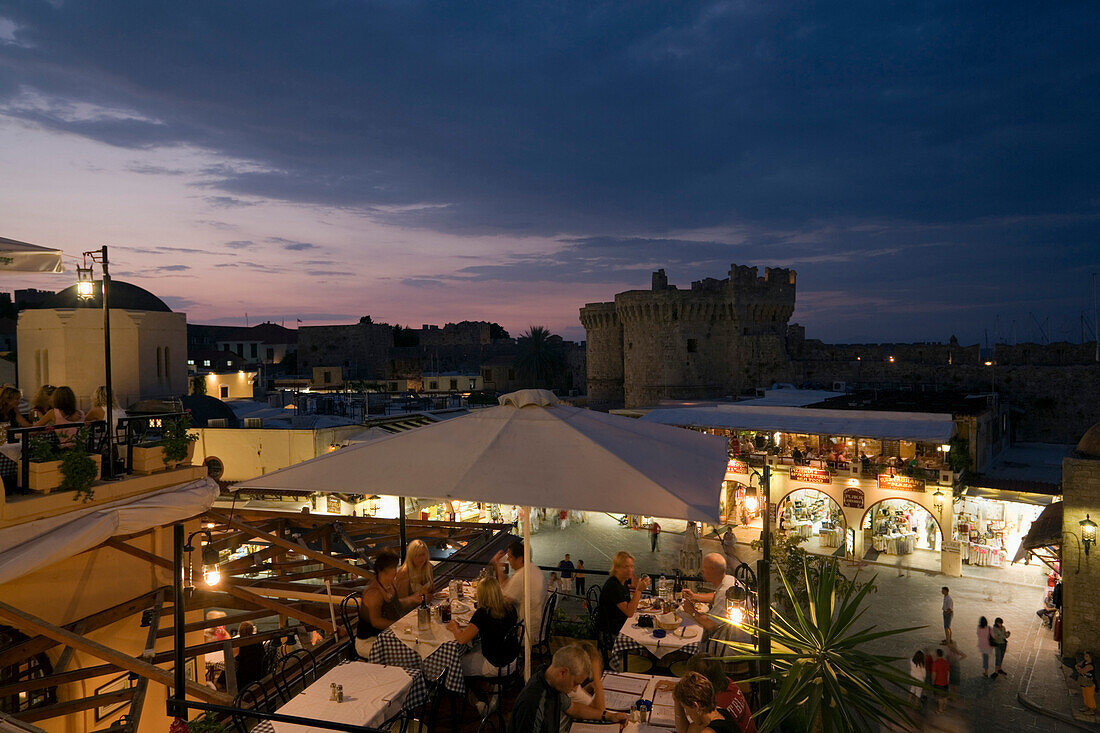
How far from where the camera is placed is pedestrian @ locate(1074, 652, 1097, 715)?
909cm

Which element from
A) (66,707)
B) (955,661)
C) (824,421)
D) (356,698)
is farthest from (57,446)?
(824,421)

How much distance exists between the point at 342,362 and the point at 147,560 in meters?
45.7

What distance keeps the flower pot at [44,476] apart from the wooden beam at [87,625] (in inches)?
55.0

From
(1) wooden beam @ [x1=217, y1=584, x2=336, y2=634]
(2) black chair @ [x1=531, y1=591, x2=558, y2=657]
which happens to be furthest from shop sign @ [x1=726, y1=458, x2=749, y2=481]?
(1) wooden beam @ [x1=217, y1=584, x2=336, y2=634]

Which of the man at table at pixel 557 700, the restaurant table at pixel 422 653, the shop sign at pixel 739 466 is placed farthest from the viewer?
the shop sign at pixel 739 466

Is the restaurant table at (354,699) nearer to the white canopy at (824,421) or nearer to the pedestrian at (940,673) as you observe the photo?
the pedestrian at (940,673)

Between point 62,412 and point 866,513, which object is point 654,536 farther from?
point 62,412

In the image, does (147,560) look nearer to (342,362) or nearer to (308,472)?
(308,472)

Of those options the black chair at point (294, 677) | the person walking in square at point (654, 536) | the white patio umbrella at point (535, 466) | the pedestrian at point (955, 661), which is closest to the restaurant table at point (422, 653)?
the black chair at point (294, 677)

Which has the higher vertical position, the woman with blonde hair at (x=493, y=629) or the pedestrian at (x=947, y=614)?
the woman with blonde hair at (x=493, y=629)

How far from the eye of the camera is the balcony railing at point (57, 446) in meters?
6.14

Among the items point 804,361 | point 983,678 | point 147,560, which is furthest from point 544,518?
point 804,361

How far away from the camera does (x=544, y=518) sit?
67.2 ft

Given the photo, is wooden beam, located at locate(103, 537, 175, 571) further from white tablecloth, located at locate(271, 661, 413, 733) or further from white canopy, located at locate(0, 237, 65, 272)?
white tablecloth, located at locate(271, 661, 413, 733)
